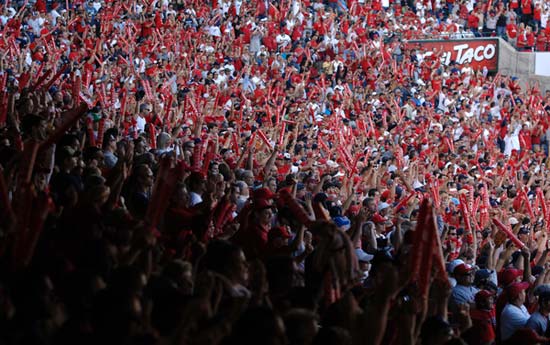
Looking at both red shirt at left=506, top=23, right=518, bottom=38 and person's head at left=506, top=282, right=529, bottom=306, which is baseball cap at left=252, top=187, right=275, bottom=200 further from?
red shirt at left=506, top=23, right=518, bottom=38

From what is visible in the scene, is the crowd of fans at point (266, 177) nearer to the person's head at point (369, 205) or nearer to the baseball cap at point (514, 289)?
the baseball cap at point (514, 289)

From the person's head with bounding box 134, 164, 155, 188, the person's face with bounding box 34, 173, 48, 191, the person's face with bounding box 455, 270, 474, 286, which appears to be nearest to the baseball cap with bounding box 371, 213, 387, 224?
the person's face with bounding box 455, 270, 474, 286

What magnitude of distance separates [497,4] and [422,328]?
24135mm

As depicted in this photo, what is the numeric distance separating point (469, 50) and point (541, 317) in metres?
20.3

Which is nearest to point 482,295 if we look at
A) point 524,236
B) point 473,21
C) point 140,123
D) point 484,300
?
point 484,300

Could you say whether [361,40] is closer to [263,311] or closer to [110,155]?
[110,155]

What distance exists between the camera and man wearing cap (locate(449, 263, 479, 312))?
673 cm

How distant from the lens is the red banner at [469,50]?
25.9 metres

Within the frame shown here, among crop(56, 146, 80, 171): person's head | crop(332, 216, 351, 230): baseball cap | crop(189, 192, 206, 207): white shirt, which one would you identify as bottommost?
crop(332, 216, 351, 230): baseball cap

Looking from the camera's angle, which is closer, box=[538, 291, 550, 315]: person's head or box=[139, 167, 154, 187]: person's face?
box=[538, 291, 550, 315]: person's head

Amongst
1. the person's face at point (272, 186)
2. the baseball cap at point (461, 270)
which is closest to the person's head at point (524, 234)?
the person's face at point (272, 186)

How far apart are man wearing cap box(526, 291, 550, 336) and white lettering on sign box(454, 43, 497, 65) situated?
1990 centimetres

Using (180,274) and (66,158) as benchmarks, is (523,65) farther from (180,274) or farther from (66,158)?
(180,274)

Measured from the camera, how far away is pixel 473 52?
1024 inches
